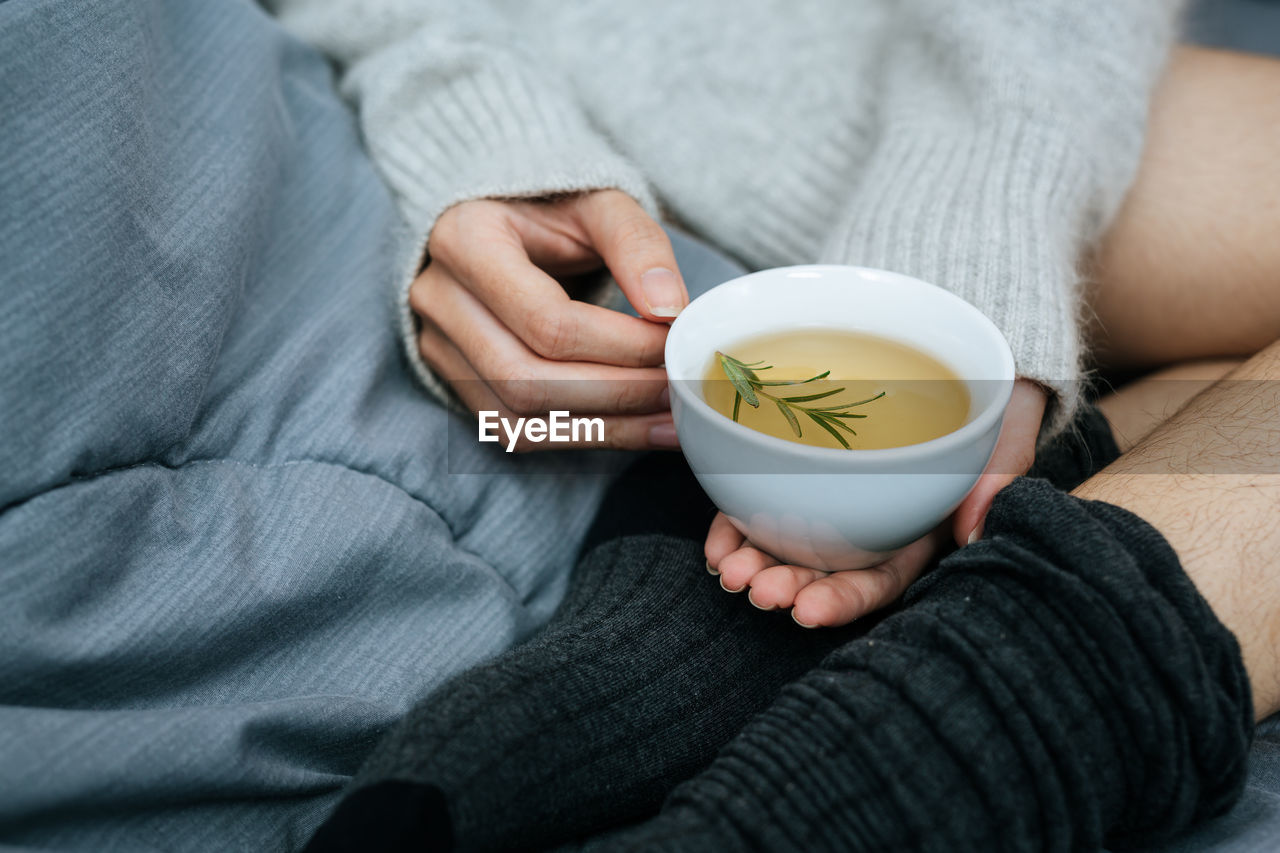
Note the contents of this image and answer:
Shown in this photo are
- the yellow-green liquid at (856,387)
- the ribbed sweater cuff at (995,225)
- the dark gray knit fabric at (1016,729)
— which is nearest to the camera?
the dark gray knit fabric at (1016,729)

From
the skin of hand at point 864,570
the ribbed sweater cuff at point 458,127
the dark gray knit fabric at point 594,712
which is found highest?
the ribbed sweater cuff at point 458,127

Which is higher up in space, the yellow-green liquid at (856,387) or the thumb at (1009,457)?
the yellow-green liquid at (856,387)

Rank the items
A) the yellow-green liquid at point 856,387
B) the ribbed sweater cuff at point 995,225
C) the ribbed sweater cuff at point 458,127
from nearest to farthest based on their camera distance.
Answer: the yellow-green liquid at point 856,387 < the ribbed sweater cuff at point 995,225 < the ribbed sweater cuff at point 458,127

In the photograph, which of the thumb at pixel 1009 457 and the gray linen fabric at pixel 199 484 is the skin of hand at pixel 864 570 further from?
the gray linen fabric at pixel 199 484

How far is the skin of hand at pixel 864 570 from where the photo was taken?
572 millimetres

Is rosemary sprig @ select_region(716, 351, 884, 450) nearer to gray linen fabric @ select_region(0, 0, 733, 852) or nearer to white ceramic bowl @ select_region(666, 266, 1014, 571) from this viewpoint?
white ceramic bowl @ select_region(666, 266, 1014, 571)

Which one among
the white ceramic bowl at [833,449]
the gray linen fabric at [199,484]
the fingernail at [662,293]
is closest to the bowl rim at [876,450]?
the white ceramic bowl at [833,449]

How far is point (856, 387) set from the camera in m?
0.60

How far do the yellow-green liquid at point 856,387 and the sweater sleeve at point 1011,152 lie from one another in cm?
13

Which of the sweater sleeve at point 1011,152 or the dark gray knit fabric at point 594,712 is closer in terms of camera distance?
the dark gray knit fabric at point 594,712

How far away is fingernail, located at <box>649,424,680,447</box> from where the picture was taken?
72 cm

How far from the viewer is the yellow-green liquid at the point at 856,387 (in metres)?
0.56

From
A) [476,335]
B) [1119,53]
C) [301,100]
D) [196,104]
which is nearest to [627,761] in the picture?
[476,335]

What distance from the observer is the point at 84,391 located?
55 cm
